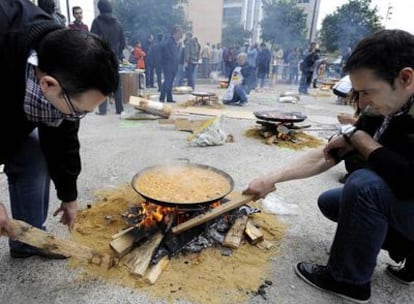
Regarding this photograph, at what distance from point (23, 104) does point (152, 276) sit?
1264 millimetres

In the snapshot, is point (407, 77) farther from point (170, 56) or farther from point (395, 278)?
point (170, 56)

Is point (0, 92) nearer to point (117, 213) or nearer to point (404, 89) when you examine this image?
point (117, 213)

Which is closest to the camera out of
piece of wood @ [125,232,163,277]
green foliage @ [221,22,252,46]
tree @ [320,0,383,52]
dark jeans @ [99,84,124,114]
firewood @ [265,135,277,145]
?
piece of wood @ [125,232,163,277]

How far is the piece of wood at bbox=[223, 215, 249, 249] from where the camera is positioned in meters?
2.36

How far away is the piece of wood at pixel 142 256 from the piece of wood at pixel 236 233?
0.49 metres

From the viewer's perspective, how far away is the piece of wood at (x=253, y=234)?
245cm

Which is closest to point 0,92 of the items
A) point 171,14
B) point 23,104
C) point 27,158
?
point 23,104

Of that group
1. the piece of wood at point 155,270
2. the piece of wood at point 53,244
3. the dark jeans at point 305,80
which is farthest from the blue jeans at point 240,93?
the piece of wood at point 53,244

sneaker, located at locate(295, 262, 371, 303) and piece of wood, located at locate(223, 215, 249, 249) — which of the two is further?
piece of wood, located at locate(223, 215, 249, 249)

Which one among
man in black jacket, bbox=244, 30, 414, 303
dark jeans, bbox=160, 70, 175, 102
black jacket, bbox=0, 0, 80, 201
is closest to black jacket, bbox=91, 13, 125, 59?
dark jeans, bbox=160, 70, 175, 102

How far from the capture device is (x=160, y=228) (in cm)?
239

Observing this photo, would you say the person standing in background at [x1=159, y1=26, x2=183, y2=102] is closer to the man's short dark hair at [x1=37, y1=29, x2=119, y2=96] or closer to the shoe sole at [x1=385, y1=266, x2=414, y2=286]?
the shoe sole at [x1=385, y1=266, x2=414, y2=286]

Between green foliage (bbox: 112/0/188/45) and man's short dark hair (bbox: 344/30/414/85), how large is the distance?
51.8 feet

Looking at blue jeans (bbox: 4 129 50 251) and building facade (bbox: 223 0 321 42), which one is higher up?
building facade (bbox: 223 0 321 42)
